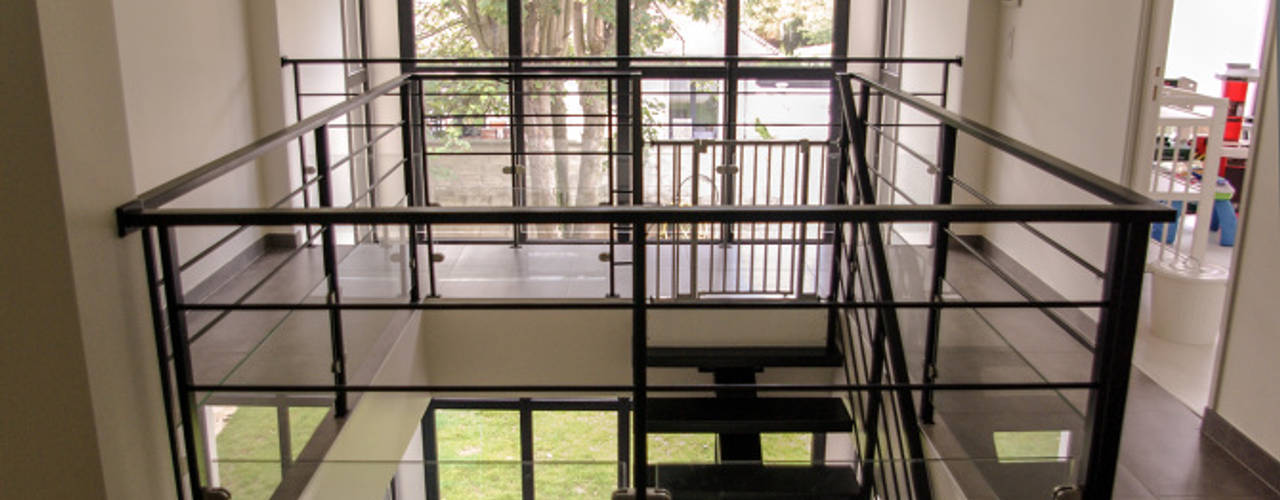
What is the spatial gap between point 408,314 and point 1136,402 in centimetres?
248

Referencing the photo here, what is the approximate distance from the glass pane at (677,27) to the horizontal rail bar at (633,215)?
425 cm

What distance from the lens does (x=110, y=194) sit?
1.63 m

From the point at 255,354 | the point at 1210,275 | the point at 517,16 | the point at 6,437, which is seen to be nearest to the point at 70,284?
the point at 6,437

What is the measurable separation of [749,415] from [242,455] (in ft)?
6.28

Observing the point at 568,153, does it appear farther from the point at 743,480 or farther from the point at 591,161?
the point at 743,480

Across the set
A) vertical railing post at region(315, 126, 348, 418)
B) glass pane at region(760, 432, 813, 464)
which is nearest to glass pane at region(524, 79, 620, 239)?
vertical railing post at region(315, 126, 348, 418)

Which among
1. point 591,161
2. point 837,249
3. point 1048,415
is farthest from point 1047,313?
point 591,161

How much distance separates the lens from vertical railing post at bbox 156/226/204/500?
1724 mm

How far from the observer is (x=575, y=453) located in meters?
4.21

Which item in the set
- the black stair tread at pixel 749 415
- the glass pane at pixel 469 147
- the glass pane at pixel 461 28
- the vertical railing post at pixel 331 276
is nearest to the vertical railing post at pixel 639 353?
the vertical railing post at pixel 331 276

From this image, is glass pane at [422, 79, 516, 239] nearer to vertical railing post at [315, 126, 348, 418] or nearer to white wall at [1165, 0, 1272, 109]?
vertical railing post at [315, 126, 348, 418]

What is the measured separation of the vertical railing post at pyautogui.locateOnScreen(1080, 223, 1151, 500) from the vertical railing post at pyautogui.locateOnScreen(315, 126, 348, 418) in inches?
72.9

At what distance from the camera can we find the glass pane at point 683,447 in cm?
375

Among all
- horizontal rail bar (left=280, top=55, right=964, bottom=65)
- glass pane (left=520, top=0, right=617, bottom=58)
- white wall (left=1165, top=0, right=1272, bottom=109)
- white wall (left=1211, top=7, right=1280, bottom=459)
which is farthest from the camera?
white wall (left=1165, top=0, right=1272, bottom=109)
